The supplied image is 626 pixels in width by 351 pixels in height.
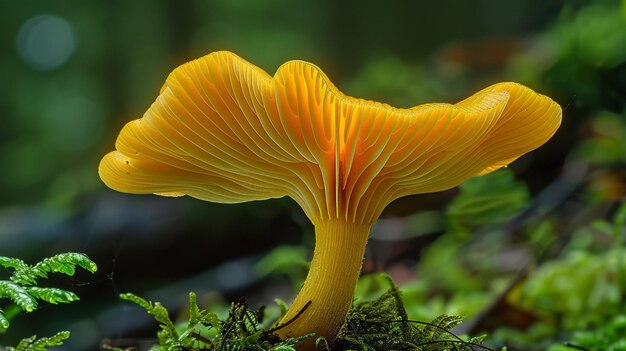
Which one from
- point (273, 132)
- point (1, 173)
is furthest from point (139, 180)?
point (1, 173)

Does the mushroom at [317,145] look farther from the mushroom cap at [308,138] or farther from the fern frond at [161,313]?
the fern frond at [161,313]

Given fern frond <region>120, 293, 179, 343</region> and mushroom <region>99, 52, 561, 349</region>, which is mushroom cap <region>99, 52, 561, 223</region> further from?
fern frond <region>120, 293, 179, 343</region>

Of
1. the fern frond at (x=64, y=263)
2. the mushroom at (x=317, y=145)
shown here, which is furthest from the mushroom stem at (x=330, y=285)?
the fern frond at (x=64, y=263)

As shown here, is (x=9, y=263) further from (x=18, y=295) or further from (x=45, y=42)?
(x=45, y=42)

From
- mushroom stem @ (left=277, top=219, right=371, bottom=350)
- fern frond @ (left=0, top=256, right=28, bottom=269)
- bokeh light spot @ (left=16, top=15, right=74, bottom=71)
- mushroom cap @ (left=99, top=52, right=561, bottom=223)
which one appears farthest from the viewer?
bokeh light spot @ (left=16, top=15, right=74, bottom=71)

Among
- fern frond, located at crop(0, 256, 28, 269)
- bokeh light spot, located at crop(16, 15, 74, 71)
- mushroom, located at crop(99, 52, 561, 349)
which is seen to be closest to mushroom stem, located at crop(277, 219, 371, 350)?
mushroom, located at crop(99, 52, 561, 349)

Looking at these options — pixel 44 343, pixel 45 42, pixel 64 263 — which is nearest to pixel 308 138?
pixel 64 263
